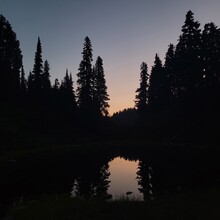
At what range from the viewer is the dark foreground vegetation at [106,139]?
15234 mm

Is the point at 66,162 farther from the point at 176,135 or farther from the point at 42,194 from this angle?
the point at 176,135

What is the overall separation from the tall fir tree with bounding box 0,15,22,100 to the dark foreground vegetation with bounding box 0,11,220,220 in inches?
9.7

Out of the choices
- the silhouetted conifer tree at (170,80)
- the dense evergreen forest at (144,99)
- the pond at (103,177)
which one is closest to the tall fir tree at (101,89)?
the dense evergreen forest at (144,99)

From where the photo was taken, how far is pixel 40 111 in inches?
2625

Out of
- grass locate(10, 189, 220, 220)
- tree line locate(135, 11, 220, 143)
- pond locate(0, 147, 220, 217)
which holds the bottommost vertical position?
grass locate(10, 189, 220, 220)

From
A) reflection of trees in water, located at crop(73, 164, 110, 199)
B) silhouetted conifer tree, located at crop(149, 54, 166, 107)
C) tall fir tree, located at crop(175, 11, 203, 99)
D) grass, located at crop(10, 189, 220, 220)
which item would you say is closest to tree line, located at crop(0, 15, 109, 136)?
silhouetted conifer tree, located at crop(149, 54, 166, 107)

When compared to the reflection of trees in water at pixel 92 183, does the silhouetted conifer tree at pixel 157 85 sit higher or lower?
higher

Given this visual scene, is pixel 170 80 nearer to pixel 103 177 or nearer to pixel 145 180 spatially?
pixel 103 177

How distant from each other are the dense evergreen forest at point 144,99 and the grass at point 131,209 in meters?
29.3

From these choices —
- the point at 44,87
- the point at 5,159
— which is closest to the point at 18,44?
the point at 44,87

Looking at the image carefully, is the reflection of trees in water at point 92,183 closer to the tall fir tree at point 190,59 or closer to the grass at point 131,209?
the grass at point 131,209

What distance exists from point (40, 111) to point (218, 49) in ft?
128

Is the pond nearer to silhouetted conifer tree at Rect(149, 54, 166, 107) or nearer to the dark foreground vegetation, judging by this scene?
the dark foreground vegetation

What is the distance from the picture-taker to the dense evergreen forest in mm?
52338
